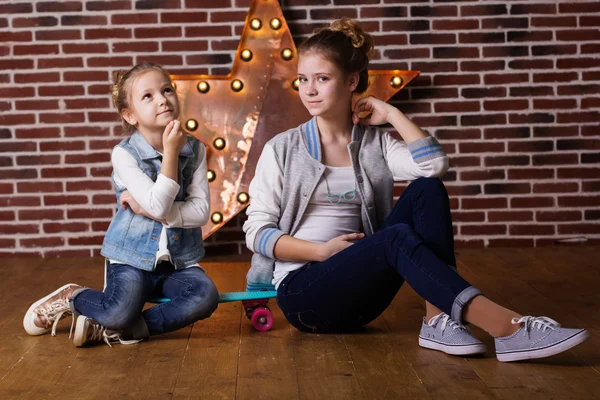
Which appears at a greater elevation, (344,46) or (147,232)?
(344,46)

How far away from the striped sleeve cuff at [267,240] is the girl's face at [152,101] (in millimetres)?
460

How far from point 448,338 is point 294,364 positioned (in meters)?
0.41

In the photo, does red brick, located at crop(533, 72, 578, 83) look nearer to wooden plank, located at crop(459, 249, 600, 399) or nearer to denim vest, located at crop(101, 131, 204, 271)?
wooden plank, located at crop(459, 249, 600, 399)

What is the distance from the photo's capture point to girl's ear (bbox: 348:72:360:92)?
7.40ft

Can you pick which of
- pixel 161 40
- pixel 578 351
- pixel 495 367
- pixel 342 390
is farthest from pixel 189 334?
pixel 161 40

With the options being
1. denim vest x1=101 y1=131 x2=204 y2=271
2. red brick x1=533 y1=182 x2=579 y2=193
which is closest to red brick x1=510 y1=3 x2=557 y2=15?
red brick x1=533 y1=182 x2=579 y2=193

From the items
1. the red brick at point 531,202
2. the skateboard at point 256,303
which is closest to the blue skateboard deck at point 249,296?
the skateboard at point 256,303

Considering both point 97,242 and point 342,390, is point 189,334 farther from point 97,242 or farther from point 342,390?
point 97,242

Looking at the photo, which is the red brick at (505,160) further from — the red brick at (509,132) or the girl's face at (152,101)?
the girl's face at (152,101)

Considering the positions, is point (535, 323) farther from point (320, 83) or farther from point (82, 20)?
point (82, 20)

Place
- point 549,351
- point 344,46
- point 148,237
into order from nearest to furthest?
point 549,351
point 344,46
point 148,237

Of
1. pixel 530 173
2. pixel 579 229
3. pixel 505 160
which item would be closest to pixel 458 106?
pixel 505 160

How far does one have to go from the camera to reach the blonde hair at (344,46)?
220cm

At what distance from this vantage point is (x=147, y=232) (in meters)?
2.33
